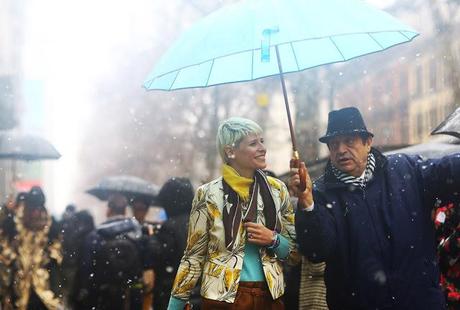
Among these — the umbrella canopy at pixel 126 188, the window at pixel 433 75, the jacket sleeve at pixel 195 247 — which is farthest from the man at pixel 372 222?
the window at pixel 433 75

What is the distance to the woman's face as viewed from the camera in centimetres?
425

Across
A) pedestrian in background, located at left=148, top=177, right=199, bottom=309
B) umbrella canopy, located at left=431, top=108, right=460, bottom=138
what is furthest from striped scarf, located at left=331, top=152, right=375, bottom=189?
pedestrian in background, located at left=148, top=177, right=199, bottom=309

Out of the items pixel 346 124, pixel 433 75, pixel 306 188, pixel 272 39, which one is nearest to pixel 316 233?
pixel 306 188

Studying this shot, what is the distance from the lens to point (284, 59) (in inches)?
180

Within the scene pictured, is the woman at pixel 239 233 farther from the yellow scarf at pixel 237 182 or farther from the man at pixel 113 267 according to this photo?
the man at pixel 113 267

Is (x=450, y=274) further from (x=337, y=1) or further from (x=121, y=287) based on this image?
(x=121, y=287)

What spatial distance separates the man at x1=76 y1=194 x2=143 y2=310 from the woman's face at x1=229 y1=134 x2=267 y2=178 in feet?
12.0

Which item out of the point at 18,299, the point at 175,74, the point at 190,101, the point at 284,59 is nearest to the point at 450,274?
the point at 284,59

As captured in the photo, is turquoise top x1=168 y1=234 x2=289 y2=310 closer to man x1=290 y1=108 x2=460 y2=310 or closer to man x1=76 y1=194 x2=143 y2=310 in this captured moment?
man x1=290 y1=108 x2=460 y2=310

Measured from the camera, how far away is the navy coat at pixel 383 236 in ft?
13.0

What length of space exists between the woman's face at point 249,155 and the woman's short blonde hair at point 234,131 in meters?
0.03

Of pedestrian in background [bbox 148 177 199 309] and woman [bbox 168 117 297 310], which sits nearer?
woman [bbox 168 117 297 310]

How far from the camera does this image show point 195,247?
14.0 ft

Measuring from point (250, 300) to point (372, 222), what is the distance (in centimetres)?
79
